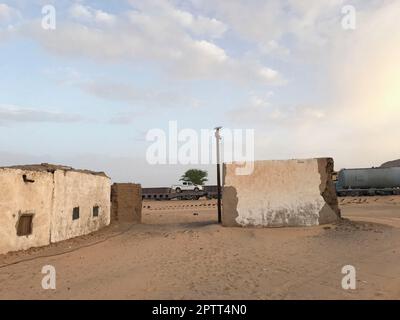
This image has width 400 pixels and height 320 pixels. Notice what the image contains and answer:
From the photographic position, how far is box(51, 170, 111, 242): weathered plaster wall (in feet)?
42.0

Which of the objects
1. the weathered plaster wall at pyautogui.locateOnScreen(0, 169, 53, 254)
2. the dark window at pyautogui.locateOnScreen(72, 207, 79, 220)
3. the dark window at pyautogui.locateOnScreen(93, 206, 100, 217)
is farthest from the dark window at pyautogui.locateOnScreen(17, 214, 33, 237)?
the dark window at pyautogui.locateOnScreen(93, 206, 100, 217)

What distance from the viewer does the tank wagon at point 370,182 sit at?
38000 mm

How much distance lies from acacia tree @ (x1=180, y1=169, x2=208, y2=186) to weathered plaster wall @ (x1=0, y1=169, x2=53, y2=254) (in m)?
56.2

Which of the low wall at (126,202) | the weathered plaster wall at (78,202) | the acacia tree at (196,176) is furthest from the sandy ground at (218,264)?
the acacia tree at (196,176)

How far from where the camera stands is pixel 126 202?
18.9 metres

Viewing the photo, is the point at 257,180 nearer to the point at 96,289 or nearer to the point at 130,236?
the point at 130,236

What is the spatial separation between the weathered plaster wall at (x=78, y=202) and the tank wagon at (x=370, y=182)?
97.1 feet

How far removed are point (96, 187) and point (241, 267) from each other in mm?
8907

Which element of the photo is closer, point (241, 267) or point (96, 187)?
point (241, 267)

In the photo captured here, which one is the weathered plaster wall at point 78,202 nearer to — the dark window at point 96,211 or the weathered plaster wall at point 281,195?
the dark window at point 96,211

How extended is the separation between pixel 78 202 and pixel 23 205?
10.9 feet

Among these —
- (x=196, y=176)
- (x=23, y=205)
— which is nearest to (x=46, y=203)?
(x=23, y=205)
